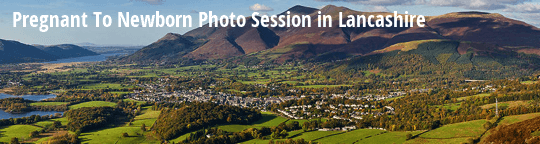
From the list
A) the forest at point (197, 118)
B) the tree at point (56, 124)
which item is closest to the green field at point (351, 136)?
the forest at point (197, 118)

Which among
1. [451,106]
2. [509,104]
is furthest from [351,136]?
[509,104]

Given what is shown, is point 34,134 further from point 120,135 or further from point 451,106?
point 451,106

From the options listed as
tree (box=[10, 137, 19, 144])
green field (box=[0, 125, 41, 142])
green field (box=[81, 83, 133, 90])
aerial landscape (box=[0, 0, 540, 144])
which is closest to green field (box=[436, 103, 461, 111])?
aerial landscape (box=[0, 0, 540, 144])

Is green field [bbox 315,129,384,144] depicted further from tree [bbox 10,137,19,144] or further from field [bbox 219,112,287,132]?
tree [bbox 10,137,19,144]

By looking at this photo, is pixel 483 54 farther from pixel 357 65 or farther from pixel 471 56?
pixel 357 65

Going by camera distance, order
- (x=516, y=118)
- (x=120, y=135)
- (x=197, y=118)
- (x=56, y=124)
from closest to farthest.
Result: (x=516, y=118)
(x=120, y=135)
(x=197, y=118)
(x=56, y=124)

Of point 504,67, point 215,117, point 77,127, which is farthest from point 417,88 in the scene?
point 77,127

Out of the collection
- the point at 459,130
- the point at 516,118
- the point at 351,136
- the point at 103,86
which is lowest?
the point at 351,136

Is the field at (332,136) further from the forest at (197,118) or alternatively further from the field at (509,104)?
the field at (509,104)

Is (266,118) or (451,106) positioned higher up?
(451,106)
